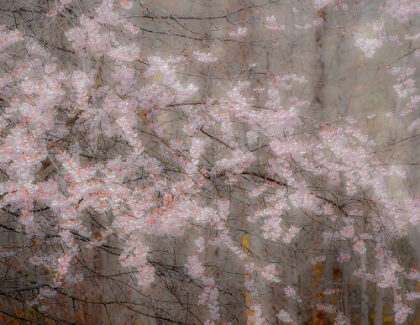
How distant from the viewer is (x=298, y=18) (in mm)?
6418

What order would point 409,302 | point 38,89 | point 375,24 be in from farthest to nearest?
point 409,302 < point 375,24 < point 38,89

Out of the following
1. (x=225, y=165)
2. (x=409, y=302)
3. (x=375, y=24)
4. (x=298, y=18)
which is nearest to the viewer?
(x=225, y=165)

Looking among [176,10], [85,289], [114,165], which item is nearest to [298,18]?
[176,10]

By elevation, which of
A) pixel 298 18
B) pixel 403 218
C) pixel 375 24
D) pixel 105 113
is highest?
pixel 298 18

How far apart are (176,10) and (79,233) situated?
176 inches

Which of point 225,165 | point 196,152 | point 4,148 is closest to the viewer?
point 4,148

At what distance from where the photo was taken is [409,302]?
5961 millimetres

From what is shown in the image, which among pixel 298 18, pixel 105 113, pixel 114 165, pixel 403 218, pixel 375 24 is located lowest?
pixel 114 165

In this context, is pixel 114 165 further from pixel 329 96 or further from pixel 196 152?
pixel 329 96

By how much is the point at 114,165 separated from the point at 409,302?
4689mm

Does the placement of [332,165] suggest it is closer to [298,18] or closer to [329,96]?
[329,96]

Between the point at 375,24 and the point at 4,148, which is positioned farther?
the point at 375,24

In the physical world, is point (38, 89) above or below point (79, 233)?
above

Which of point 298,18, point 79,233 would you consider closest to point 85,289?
point 79,233
